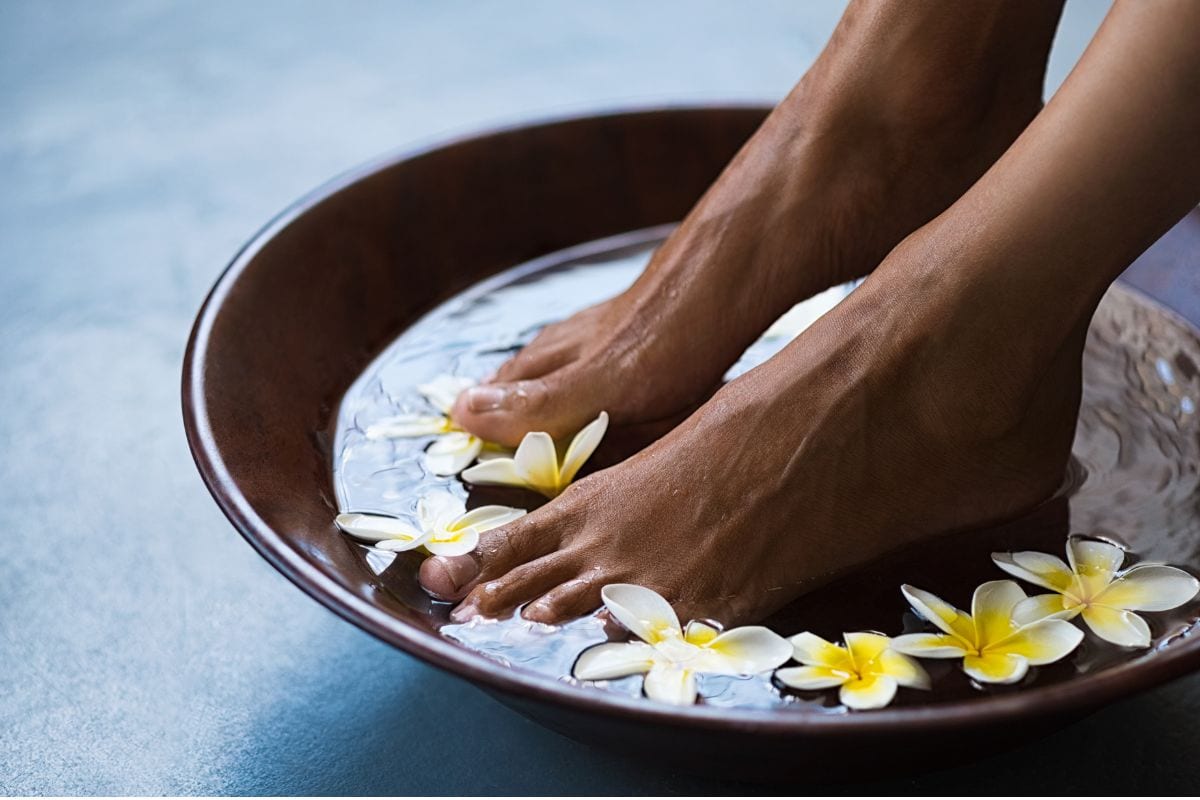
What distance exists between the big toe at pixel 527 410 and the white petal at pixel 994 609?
0.34 meters

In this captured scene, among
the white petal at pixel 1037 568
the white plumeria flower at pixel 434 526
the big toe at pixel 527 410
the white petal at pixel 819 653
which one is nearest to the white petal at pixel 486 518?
the white plumeria flower at pixel 434 526

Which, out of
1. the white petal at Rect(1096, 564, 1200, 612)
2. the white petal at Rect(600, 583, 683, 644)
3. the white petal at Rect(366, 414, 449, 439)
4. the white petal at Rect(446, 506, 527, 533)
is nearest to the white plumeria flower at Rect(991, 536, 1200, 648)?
the white petal at Rect(1096, 564, 1200, 612)

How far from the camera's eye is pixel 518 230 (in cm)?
143

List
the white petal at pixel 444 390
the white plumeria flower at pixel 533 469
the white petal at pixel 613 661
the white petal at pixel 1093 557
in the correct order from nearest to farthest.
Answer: the white petal at pixel 613 661 → the white petal at pixel 1093 557 → the white plumeria flower at pixel 533 469 → the white petal at pixel 444 390

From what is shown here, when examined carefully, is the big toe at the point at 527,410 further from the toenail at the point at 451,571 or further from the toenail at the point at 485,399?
the toenail at the point at 451,571

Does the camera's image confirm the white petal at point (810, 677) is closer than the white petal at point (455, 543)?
Result: Yes

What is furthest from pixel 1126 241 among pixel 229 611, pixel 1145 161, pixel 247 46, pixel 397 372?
pixel 247 46

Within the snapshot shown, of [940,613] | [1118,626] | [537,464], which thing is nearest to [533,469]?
[537,464]

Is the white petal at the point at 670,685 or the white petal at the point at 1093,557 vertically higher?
the white petal at the point at 1093,557

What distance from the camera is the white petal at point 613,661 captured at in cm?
86

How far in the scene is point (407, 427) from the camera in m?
1.14

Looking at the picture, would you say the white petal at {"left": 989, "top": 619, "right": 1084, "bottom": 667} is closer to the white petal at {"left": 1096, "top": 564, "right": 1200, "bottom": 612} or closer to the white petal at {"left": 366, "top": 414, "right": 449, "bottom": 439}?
the white petal at {"left": 1096, "top": 564, "right": 1200, "bottom": 612}

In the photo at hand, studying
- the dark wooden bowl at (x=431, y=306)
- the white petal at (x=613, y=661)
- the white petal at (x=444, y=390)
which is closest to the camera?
the dark wooden bowl at (x=431, y=306)

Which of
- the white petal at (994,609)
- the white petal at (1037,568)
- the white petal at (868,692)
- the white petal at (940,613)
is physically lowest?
the white petal at (868,692)
